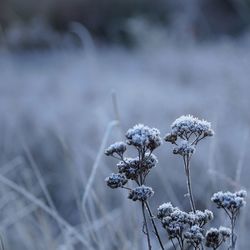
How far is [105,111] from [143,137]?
4.18 m

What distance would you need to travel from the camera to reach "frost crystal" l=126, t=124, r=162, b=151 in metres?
0.93

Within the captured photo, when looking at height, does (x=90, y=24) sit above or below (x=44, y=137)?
above

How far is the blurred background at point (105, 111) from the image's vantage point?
1962 millimetres

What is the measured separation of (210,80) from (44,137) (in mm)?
2614

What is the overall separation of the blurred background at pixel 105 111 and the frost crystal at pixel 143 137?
0.57 metres

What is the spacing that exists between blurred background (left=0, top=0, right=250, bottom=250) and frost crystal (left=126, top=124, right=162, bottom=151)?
1.87 ft

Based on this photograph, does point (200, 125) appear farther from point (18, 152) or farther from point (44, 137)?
point (44, 137)

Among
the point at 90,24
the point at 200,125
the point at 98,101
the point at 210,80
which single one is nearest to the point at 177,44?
the point at 210,80

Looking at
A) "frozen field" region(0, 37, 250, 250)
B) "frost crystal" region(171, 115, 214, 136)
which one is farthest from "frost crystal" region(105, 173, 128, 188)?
"frozen field" region(0, 37, 250, 250)

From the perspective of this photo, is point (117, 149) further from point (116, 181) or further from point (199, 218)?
point (199, 218)

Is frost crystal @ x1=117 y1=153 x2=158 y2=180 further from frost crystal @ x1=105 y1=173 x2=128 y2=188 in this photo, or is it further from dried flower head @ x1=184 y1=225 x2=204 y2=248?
dried flower head @ x1=184 y1=225 x2=204 y2=248

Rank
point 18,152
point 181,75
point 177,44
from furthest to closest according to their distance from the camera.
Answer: point 177,44
point 181,75
point 18,152

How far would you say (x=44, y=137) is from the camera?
4.84 metres

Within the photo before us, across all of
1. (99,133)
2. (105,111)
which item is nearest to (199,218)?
(99,133)
